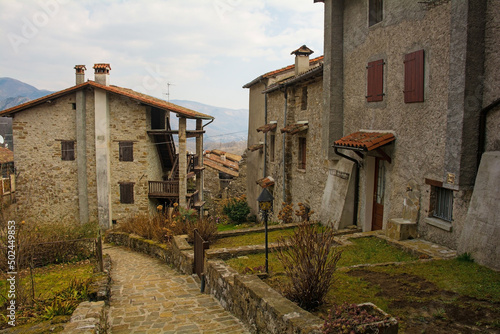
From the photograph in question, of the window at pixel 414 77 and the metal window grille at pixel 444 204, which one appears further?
the window at pixel 414 77

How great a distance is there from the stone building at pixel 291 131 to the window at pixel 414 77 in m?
4.37

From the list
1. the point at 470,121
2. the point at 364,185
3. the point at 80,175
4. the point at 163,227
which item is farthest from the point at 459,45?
the point at 80,175

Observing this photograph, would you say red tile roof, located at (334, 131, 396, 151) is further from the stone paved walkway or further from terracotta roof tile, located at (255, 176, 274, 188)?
terracotta roof tile, located at (255, 176, 274, 188)

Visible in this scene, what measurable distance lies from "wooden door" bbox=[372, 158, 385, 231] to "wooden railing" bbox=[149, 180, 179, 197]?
41.3ft

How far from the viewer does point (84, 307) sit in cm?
576

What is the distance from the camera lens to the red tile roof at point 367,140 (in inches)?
354

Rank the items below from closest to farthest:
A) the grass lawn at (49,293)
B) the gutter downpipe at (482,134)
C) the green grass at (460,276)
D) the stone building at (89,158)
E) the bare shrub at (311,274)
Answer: the bare shrub at (311,274) < the green grass at (460,276) < the grass lawn at (49,293) < the gutter downpipe at (482,134) < the stone building at (89,158)

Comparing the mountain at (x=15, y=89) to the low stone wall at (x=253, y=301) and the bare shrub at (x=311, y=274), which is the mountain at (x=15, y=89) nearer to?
the low stone wall at (x=253, y=301)

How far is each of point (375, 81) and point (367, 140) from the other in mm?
1769

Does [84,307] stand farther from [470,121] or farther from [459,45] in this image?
[459,45]

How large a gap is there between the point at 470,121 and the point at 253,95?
1644 centimetres

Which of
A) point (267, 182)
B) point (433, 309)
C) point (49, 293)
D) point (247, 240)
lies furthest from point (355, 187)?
point (49, 293)

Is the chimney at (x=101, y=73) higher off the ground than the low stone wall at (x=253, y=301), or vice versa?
the chimney at (x=101, y=73)

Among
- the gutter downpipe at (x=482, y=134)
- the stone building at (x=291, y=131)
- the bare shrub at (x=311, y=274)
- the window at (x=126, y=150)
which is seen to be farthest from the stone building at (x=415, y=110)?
the window at (x=126, y=150)
